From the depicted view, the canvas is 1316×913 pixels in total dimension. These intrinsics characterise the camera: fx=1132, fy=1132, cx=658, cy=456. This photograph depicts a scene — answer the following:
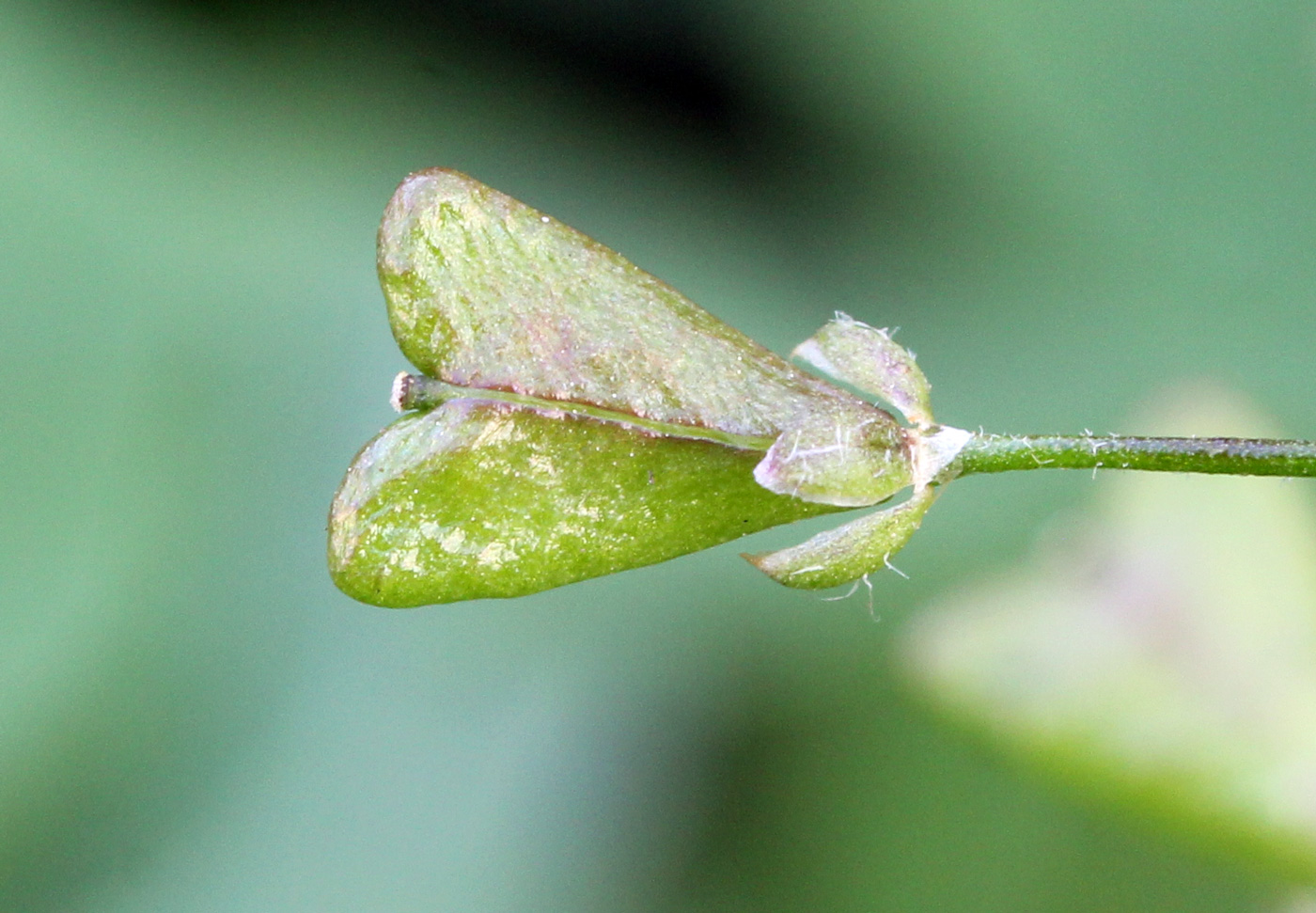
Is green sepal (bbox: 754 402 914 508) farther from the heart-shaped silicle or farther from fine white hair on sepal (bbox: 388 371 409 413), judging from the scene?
fine white hair on sepal (bbox: 388 371 409 413)

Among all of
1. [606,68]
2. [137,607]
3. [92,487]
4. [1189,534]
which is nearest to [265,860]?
[137,607]

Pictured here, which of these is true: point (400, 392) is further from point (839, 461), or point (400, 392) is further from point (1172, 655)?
point (1172, 655)

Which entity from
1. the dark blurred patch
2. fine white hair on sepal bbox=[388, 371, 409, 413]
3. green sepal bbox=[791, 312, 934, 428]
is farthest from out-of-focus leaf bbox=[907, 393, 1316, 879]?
fine white hair on sepal bbox=[388, 371, 409, 413]

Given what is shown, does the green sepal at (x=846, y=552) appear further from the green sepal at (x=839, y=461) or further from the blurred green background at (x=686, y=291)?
the blurred green background at (x=686, y=291)

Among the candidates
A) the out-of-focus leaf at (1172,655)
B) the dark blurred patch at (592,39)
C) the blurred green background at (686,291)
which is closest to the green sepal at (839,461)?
the blurred green background at (686,291)

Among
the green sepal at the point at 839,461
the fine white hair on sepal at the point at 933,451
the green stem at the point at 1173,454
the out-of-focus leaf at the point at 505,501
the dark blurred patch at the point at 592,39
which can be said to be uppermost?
the dark blurred patch at the point at 592,39

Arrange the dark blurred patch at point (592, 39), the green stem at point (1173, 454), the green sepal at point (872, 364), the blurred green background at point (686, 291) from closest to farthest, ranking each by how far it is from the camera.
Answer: the green stem at point (1173, 454), the green sepal at point (872, 364), the blurred green background at point (686, 291), the dark blurred patch at point (592, 39)
